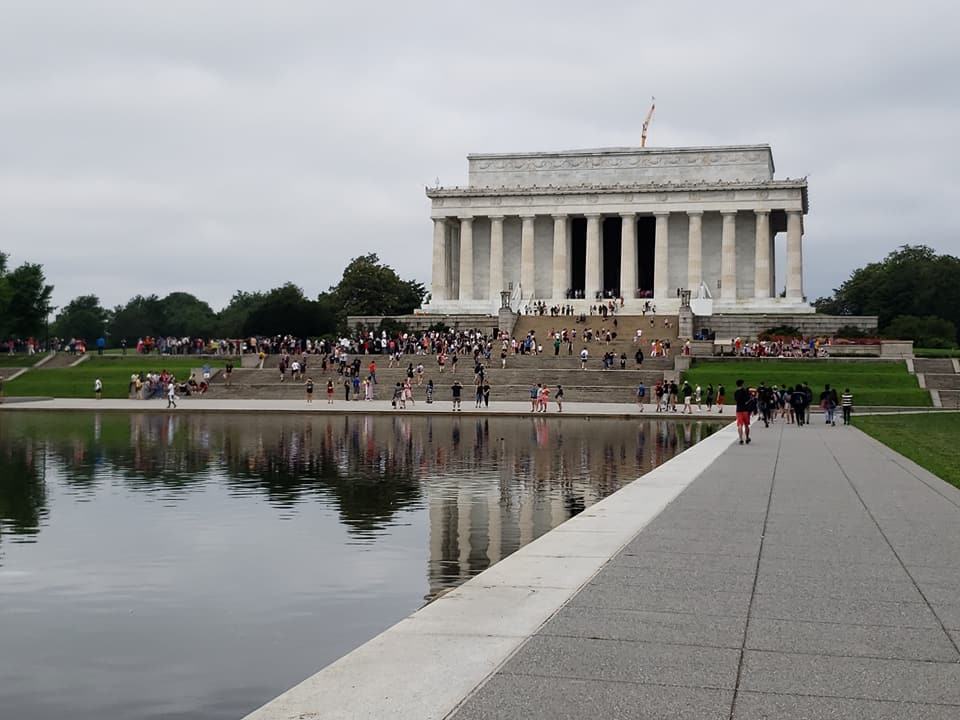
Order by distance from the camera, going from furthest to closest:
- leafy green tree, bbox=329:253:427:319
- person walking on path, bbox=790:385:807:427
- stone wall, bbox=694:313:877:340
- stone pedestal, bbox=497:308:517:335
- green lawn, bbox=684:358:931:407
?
leafy green tree, bbox=329:253:427:319 → stone wall, bbox=694:313:877:340 → stone pedestal, bbox=497:308:517:335 → green lawn, bbox=684:358:931:407 → person walking on path, bbox=790:385:807:427

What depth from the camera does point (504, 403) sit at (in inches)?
2151

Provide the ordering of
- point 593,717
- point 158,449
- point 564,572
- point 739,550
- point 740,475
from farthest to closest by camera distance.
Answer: point 158,449 < point 740,475 < point 739,550 < point 564,572 < point 593,717

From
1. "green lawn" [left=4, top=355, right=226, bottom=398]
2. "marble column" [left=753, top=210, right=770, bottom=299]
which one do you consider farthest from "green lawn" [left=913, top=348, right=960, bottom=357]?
"green lawn" [left=4, top=355, right=226, bottom=398]

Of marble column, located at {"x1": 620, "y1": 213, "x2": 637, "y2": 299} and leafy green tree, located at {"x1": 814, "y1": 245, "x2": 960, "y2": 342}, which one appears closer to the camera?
marble column, located at {"x1": 620, "y1": 213, "x2": 637, "y2": 299}

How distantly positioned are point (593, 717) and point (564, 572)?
4.64 m

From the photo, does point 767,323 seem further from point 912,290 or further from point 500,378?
point 912,290

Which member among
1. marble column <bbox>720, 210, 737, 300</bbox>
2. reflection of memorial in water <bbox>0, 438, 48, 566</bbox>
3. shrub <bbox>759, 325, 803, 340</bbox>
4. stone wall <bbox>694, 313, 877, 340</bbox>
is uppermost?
marble column <bbox>720, 210, 737, 300</bbox>

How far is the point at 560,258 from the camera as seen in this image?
298 feet

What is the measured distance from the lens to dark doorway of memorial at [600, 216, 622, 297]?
317 feet

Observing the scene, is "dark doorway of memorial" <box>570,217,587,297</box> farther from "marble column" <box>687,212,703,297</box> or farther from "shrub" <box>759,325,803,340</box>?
"shrub" <box>759,325,803,340</box>

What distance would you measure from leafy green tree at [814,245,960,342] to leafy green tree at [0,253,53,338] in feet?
225

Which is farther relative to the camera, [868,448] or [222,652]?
[868,448]

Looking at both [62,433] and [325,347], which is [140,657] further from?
[325,347]

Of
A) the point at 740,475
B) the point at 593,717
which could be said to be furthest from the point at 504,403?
the point at 593,717
